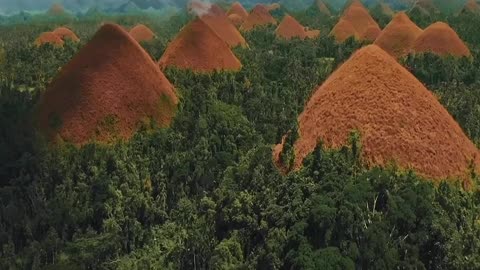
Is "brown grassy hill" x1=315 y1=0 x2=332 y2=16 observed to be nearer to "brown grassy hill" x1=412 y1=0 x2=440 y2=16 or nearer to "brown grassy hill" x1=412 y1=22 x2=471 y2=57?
"brown grassy hill" x1=412 y1=0 x2=440 y2=16

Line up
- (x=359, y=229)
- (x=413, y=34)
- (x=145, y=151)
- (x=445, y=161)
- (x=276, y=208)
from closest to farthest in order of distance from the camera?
(x=359, y=229), (x=276, y=208), (x=445, y=161), (x=145, y=151), (x=413, y=34)

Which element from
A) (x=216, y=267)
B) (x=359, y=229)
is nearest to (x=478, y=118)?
(x=359, y=229)

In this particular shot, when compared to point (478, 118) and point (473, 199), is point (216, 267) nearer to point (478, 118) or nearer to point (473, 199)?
point (473, 199)

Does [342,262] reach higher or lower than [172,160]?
higher

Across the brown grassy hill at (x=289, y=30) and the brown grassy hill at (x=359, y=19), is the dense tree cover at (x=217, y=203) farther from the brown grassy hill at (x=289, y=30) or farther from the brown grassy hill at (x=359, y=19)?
the brown grassy hill at (x=289, y=30)

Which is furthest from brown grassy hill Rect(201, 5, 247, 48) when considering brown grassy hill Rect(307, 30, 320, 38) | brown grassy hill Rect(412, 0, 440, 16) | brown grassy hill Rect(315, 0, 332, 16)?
brown grassy hill Rect(315, 0, 332, 16)

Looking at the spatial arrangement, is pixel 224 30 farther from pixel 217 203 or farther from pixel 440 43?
pixel 217 203

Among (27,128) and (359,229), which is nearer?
(359,229)
